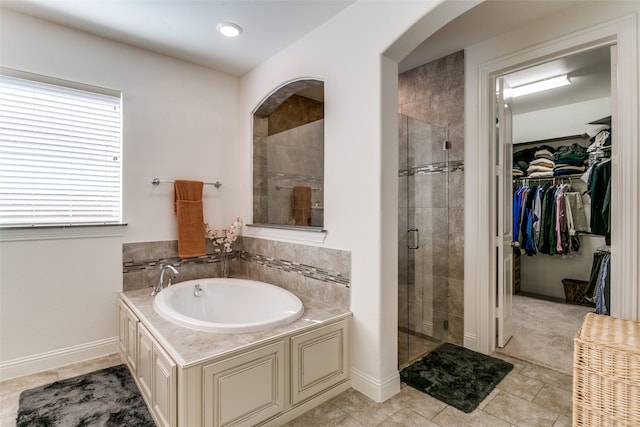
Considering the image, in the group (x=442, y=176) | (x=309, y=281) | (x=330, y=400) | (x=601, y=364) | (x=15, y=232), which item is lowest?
(x=330, y=400)

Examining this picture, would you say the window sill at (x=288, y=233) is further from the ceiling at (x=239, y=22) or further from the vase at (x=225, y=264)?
the ceiling at (x=239, y=22)

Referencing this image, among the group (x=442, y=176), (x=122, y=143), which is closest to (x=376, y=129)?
(x=442, y=176)

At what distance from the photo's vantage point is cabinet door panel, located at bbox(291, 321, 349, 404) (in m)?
1.89

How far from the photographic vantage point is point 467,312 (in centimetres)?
275

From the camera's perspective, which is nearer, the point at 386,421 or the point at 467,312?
the point at 386,421

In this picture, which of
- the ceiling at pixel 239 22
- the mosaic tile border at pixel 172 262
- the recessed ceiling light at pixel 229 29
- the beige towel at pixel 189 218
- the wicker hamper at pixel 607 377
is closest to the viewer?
the wicker hamper at pixel 607 377

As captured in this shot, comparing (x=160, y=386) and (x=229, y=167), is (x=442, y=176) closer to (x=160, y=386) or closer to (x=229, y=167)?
(x=229, y=167)

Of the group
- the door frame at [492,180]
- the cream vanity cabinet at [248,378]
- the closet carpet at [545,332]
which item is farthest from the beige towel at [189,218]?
the closet carpet at [545,332]

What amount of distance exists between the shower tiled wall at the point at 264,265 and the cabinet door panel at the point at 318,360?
255 millimetres

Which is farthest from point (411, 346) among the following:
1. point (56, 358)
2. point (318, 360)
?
point (56, 358)

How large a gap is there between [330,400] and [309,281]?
33.3 inches

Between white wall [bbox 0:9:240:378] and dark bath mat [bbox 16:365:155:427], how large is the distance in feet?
1.27

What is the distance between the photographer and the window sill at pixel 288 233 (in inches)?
97.7

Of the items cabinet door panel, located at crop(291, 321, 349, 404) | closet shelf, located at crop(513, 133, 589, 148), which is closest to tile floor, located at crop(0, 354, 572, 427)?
cabinet door panel, located at crop(291, 321, 349, 404)
